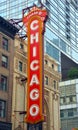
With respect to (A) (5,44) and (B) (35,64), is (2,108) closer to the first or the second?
(B) (35,64)

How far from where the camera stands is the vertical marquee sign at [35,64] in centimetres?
4816

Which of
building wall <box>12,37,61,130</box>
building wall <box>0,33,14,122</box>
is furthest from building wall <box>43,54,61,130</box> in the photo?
building wall <box>0,33,14,122</box>

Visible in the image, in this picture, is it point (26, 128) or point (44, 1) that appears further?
point (44, 1)

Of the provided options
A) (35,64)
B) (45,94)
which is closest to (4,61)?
(35,64)

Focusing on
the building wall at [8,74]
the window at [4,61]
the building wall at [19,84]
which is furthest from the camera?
the window at [4,61]

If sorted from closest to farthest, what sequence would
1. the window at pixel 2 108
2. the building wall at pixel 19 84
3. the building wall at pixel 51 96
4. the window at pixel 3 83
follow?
the window at pixel 2 108
the window at pixel 3 83
the building wall at pixel 19 84
the building wall at pixel 51 96

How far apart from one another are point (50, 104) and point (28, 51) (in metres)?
13.1

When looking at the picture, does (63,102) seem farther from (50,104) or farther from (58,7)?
(58,7)

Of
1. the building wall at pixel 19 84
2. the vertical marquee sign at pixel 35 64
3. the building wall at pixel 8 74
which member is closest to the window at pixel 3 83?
the building wall at pixel 8 74

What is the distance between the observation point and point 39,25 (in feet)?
171

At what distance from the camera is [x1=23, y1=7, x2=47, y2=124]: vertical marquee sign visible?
158 feet

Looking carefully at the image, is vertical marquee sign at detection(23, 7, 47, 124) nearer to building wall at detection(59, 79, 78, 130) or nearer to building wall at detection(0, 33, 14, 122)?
building wall at detection(0, 33, 14, 122)

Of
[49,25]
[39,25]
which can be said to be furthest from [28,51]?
[49,25]

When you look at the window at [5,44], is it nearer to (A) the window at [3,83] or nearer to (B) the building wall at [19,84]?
(B) the building wall at [19,84]
